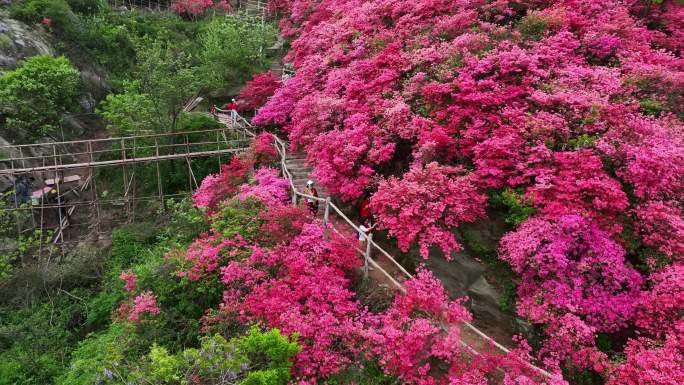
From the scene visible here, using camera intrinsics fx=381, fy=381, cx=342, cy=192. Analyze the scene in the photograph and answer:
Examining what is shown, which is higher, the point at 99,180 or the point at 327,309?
the point at 327,309

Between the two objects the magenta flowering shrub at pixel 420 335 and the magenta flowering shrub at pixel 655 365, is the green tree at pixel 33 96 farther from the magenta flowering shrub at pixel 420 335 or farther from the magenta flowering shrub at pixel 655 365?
the magenta flowering shrub at pixel 655 365

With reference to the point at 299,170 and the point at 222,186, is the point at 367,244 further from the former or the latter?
the point at 222,186

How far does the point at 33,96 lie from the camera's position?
56.4 feet

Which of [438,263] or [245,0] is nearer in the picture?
[438,263]

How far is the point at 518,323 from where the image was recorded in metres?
8.12

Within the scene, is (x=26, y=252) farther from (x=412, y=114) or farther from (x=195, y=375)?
(x=412, y=114)

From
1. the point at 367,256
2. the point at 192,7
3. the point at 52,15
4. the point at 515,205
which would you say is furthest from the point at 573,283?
the point at 192,7

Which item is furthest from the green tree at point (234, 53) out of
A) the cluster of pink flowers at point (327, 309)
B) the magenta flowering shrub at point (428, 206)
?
the magenta flowering shrub at point (428, 206)

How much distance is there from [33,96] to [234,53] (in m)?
9.54

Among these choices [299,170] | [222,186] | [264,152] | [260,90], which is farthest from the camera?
[260,90]

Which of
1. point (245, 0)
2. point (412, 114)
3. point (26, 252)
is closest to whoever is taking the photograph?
point (412, 114)

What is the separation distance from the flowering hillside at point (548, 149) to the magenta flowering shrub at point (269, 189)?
4.60ft

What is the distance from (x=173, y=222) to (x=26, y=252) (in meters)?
6.49

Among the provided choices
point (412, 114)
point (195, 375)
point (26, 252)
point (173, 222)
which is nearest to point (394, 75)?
point (412, 114)
